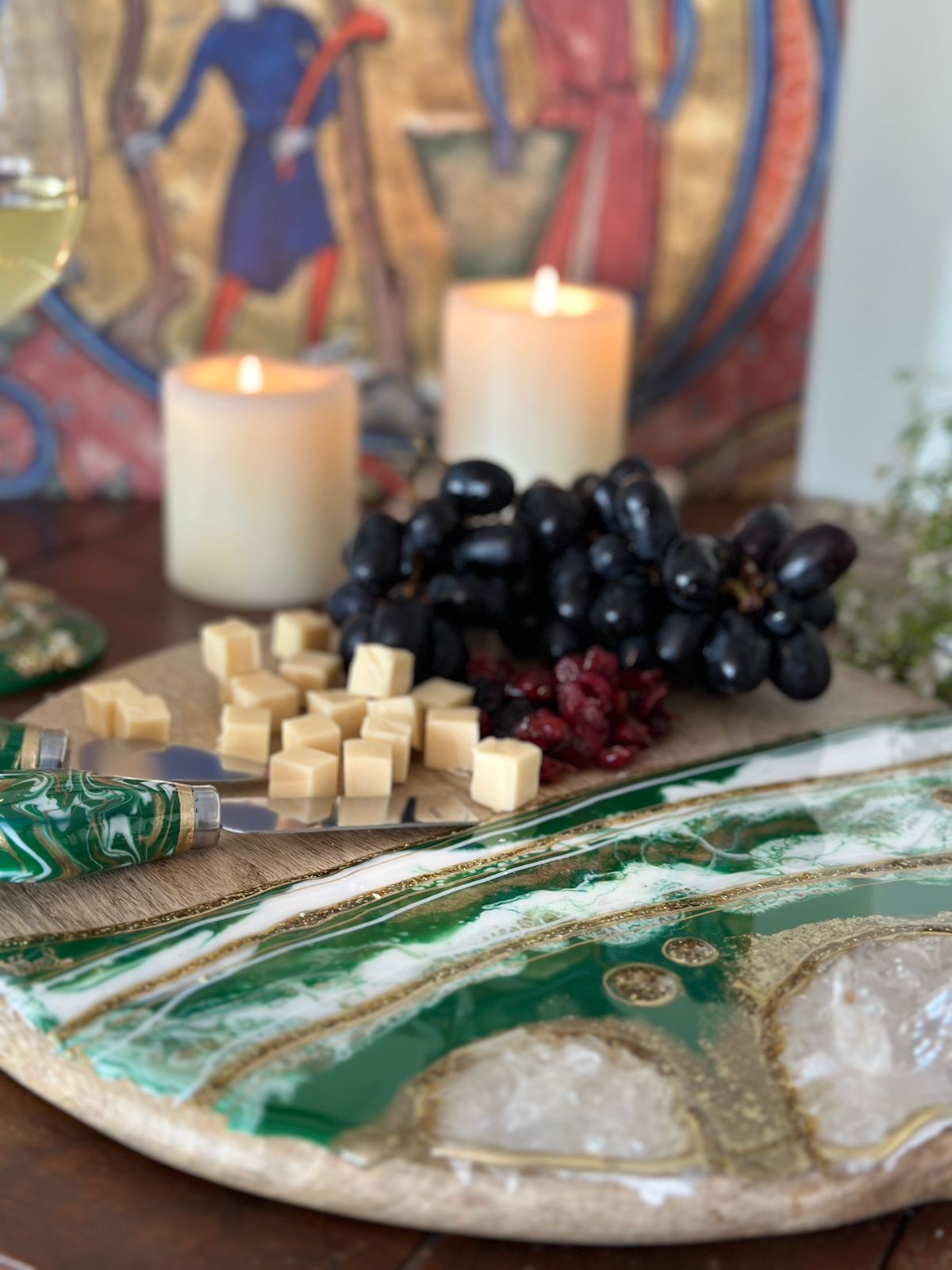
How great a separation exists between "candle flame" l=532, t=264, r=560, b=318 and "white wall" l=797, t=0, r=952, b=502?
248 mm

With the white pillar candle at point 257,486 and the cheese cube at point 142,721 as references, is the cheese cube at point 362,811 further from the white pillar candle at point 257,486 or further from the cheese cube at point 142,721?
the white pillar candle at point 257,486

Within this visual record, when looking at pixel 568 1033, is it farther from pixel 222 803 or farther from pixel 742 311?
pixel 742 311

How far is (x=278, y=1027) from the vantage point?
51 cm

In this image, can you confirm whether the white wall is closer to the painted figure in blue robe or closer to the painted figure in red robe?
the painted figure in red robe

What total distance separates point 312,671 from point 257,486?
0.24 meters

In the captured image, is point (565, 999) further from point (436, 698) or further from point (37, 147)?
point (37, 147)

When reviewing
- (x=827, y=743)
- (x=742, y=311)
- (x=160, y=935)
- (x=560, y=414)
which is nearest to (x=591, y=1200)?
(x=160, y=935)

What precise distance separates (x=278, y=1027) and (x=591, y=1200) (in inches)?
5.1

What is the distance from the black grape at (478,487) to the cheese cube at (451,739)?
0.15m

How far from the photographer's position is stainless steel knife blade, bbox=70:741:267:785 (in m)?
0.68

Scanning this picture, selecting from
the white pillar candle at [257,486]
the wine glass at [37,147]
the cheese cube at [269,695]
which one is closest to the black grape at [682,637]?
the cheese cube at [269,695]

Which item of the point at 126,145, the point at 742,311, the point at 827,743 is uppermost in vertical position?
the point at 126,145

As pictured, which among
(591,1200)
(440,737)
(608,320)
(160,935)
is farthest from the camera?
(608,320)

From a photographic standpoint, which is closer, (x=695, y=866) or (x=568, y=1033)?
(x=568, y=1033)
